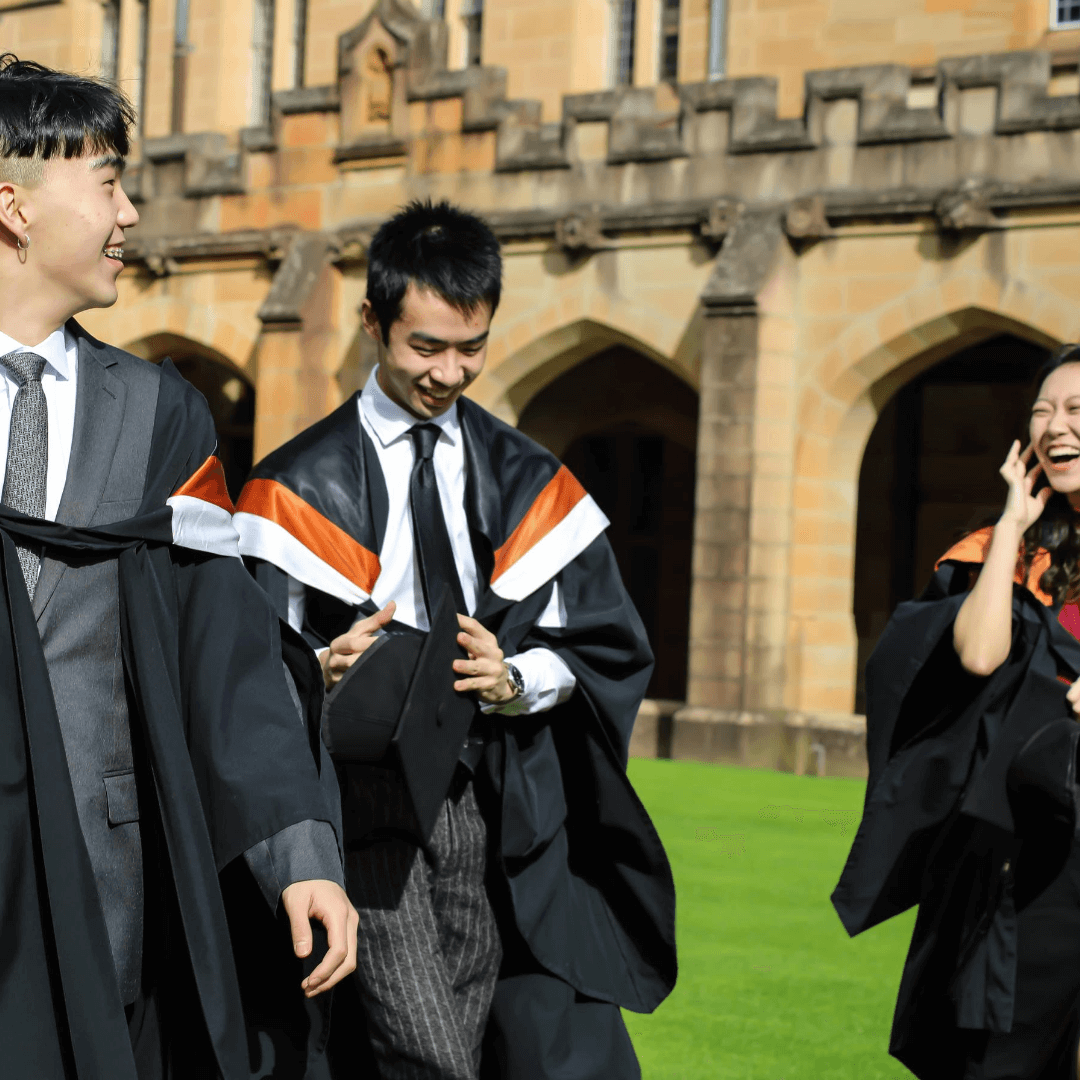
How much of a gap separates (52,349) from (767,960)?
4581 mm

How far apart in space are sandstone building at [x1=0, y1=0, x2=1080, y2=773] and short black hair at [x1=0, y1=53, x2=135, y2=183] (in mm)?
10594

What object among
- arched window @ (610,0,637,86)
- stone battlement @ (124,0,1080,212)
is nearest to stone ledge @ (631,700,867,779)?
stone battlement @ (124,0,1080,212)

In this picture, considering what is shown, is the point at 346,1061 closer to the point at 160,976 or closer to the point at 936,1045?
the point at 160,976

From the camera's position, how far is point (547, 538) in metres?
3.19

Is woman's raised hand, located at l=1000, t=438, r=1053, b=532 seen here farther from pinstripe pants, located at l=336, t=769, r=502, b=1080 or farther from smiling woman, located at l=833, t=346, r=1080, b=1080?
pinstripe pants, located at l=336, t=769, r=502, b=1080

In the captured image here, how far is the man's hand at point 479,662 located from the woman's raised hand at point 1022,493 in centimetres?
104

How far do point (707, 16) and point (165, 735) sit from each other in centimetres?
1534

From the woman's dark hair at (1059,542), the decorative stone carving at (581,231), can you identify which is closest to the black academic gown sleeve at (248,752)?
the woman's dark hair at (1059,542)

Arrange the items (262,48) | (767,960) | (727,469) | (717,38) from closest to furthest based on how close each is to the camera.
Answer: (767,960) → (727,469) → (717,38) → (262,48)

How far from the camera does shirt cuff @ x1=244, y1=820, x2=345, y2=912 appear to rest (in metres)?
2.26

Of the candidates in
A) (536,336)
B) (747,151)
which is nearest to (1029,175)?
(747,151)

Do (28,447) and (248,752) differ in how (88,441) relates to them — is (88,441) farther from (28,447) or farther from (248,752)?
(248,752)

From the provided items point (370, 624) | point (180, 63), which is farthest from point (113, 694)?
point (180, 63)

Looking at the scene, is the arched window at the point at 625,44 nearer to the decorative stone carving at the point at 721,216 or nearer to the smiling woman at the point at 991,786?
the decorative stone carving at the point at 721,216
